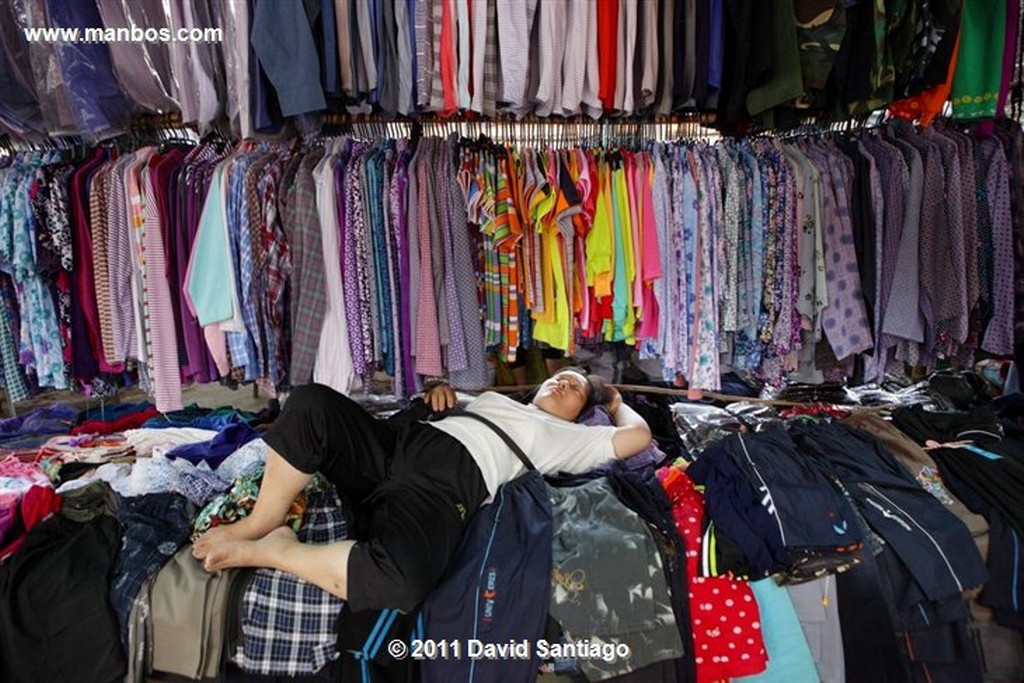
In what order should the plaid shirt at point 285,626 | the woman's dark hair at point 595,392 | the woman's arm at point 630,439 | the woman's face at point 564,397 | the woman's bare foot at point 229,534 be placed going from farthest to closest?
the woman's dark hair at point 595,392
the woman's face at point 564,397
the woman's arm at point 630,439
the woman's bare foot at point 229,534
the plaid shirt at point 285,626

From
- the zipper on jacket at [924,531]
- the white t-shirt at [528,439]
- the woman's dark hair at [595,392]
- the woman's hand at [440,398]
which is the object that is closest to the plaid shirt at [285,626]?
the white t-shirt at [528,439]

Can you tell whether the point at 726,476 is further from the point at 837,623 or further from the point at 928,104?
the point at 928,104

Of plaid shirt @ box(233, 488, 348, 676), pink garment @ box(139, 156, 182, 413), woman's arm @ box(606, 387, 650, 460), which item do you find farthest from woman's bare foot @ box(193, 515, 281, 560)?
woman's arm @ box(606, 387, 650, 460)

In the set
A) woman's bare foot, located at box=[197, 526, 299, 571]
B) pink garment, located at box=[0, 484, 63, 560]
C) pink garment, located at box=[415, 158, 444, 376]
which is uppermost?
pink garment, located at box=[415, 158, 444, 376]

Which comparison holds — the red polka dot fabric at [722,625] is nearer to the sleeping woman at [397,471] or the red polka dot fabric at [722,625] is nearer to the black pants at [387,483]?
the sleeping woman at [397,471]

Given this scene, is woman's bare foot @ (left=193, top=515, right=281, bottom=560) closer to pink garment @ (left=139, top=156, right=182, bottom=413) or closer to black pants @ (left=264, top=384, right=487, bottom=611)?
black pants @ (left=264, top=384, right=487, bottom=611)

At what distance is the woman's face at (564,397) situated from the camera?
7.66 feet

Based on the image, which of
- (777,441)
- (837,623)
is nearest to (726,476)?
(777,441)

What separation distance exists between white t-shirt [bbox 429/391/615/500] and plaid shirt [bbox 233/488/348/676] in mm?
644

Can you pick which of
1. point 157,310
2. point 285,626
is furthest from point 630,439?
point 157,310

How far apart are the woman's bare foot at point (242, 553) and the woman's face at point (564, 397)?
3.50 ft

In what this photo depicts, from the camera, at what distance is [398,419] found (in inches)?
85.4

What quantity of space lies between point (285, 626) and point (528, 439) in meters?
0.95

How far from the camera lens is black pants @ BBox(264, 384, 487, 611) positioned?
1.55 metres
